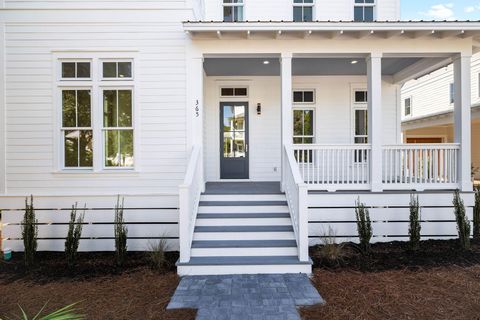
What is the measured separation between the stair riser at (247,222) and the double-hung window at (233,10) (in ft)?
19.0

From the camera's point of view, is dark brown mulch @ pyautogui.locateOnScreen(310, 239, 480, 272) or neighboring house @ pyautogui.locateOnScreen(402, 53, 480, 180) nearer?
dark brown mulch @ pyautogui.locateOnScreen(310, 239, 480, 272)

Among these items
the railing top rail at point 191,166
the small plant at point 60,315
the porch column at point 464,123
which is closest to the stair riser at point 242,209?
the railing top rail at point 191,166

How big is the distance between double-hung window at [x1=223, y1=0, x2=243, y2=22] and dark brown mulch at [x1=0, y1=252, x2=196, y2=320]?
643 cm

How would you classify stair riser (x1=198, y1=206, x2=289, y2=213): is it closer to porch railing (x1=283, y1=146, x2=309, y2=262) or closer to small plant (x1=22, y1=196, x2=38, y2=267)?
porch railing (x1=283, y1=146, x2=309, y2=262)

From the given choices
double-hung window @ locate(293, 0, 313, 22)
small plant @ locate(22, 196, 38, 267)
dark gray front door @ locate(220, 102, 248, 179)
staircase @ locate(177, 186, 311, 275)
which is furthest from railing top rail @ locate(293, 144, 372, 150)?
small plant @ locate(22, 196, 38, 267)

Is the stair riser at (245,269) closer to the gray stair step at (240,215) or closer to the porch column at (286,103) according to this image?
the gray stair step at (240,215)

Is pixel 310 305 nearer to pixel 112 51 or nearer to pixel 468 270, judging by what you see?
pixel 468 270

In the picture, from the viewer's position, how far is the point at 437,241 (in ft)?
19.0

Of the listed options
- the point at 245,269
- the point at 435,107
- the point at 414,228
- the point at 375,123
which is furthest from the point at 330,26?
the point at 435,107

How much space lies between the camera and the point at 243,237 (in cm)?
495

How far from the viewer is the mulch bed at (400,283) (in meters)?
3.42

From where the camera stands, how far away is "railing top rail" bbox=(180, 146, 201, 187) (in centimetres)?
470

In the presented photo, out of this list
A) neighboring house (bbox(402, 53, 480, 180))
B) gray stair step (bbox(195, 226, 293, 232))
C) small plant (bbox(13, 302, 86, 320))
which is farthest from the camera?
neighboring house (bbox(402, 53, 480, 180))

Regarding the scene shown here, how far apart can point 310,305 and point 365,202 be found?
2.91 m
